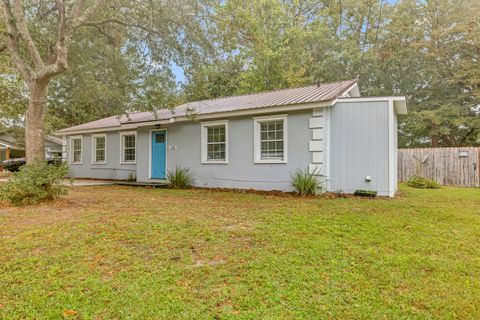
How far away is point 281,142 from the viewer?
31.2 ft

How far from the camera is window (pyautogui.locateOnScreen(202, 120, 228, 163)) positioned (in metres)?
10.6

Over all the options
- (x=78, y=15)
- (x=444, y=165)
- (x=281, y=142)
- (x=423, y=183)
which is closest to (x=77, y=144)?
(x=78, y=15)

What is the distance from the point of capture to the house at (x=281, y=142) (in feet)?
28.1

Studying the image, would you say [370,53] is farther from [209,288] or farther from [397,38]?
[209,288]

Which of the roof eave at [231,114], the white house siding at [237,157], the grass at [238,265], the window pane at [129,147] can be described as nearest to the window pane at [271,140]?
the white house siding at [237,157]

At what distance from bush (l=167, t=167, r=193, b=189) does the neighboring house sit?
13714 mm

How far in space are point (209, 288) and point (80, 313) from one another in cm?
100

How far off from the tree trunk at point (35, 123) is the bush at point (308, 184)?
6.48m

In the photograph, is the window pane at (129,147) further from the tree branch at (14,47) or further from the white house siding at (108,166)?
the tree branch at (14,47)

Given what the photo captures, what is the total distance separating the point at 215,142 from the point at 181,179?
1.80 meters

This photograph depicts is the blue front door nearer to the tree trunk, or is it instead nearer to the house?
the house

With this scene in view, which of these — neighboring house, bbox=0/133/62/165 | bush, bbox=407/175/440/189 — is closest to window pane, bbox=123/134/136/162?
neighboring house, bbox=0/133/62/165

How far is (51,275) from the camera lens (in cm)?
294

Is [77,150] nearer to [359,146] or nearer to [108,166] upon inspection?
[108,166]
